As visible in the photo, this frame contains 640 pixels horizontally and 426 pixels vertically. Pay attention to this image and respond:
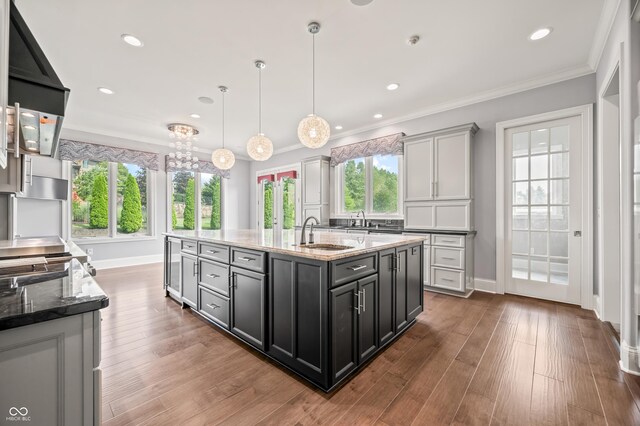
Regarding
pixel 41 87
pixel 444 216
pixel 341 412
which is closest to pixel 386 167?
pixel 444 216

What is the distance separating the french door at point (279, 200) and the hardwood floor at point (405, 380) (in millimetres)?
4433

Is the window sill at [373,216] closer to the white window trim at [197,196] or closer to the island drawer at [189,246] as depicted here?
the island drawer at [189,246]

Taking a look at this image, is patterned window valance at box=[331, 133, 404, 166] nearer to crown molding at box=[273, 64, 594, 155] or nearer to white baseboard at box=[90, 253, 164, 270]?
crown molding at box=[273, 64, 594, 155]

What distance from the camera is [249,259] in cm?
225

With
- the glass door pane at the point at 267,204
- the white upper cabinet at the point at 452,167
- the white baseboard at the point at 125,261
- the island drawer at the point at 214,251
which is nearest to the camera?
the island drawer at the point at 214,251

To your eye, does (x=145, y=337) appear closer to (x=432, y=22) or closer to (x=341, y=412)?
(x=341, y=412)

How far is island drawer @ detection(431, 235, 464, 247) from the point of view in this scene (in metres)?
3.69

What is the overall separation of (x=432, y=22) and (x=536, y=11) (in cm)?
84

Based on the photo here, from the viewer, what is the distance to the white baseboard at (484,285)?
3.83m

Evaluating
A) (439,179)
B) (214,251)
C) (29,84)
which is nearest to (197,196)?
(214,251)

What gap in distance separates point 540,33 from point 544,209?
203 cm

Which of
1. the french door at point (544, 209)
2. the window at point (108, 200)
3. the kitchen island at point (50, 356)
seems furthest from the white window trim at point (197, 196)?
the french door at point (544, 209)

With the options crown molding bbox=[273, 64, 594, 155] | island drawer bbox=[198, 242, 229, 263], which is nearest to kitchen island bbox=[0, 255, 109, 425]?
island drawer bbox=[198, 242, 229, 263]

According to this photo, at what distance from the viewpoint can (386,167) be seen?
512 centimetres
